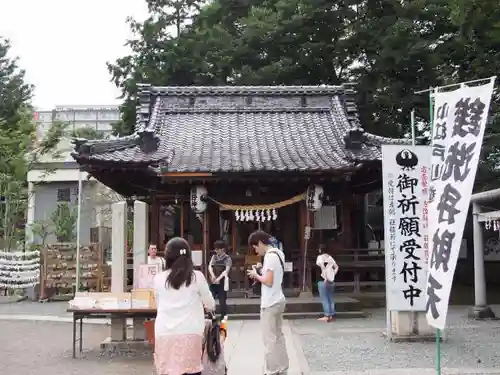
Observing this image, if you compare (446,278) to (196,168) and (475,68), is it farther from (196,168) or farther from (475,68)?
(475,68)

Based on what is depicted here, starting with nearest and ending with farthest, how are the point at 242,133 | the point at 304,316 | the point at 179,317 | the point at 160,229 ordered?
the point at 179,317 → the point at 304,316 → the point at 160,229 → the point at 242,133

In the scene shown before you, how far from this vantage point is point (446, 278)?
6.37 meters

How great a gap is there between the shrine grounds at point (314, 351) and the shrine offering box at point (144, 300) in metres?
0.86

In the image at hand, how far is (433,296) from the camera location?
6.53 m

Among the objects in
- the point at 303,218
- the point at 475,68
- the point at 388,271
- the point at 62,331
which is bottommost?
the point at 62,331

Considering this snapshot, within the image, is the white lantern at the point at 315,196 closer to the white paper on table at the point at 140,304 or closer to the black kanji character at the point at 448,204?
the white paper on table at the point at 140,304

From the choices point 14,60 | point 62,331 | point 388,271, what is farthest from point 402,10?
point 14,60

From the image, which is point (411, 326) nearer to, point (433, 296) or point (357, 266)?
point (433, 296)

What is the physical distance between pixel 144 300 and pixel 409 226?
458cm

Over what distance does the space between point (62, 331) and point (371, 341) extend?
22.6 ft

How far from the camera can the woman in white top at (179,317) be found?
529 centimetres

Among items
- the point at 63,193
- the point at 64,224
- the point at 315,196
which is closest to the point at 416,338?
the point at 315,196

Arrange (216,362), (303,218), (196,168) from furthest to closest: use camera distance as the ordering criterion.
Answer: (303,218)
(196,168)
(216,362)

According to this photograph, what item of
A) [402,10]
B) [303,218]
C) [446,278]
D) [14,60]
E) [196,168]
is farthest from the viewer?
[14,60]
